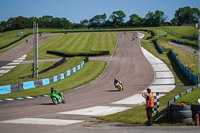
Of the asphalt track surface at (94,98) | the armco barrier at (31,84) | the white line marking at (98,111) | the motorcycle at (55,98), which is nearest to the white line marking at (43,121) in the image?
the asphalt track surface at (94,98)

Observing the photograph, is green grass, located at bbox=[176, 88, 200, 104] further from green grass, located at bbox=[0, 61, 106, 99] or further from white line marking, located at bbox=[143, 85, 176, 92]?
green grass, located at bbox=[0, 61, 106, 99]

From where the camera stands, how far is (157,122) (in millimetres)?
13617

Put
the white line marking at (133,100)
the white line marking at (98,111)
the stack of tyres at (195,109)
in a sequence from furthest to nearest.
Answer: the white line marking at (133,100)
the white line marking at (98,111)
the stack of tyres at (195,109)

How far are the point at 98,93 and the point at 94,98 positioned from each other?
2.99 m

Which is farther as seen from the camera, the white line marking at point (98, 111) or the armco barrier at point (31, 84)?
the armco barrier at point (31, 84)

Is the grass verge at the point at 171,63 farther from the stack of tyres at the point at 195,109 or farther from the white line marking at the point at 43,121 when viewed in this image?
the white line marking at the point at 43,121

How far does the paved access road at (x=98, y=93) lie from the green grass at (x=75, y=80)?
111 centimetres

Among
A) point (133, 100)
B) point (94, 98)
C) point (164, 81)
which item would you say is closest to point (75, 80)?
point (164, 81)

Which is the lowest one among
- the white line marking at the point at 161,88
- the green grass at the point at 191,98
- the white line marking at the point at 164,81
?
the white line marking at the point at 161,88

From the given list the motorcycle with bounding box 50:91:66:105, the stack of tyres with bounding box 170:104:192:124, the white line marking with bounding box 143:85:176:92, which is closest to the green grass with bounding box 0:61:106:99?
the motorcycle with bounding box 50:91:66:105

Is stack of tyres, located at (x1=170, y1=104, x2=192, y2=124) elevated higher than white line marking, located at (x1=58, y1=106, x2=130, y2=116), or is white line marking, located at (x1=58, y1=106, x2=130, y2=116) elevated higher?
stack of tyres, located at (x1=170, y1=104, x2=192, y2=124)

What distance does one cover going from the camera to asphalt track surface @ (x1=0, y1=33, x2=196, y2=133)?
13.0 meters

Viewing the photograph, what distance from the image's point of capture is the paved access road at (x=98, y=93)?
53.7 ft

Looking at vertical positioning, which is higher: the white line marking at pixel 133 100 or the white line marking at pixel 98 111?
the white line marking at pixel 98 111
